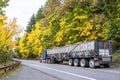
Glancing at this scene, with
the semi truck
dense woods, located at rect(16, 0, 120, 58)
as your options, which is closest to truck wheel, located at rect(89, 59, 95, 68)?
the semi truck

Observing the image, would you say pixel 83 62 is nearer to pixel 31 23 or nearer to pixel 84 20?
pixel 84 20

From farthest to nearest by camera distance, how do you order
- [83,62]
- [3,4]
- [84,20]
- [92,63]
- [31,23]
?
[31,23], [84,20], [83,62], [92,63], [3,4]

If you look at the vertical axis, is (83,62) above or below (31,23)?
below

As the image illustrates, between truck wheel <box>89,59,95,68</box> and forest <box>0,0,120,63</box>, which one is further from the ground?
forest <box>0,0,120,63</box>

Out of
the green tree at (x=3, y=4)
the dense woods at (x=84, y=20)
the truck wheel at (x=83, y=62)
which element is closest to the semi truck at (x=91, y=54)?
the truck wheel at (x=83, y=62)

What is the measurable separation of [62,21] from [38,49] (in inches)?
1122

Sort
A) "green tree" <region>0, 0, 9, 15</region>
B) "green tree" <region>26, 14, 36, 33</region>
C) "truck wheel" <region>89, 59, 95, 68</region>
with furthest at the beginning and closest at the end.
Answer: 1. "green tree" <region>26, 14, 36, 33</region>
2. "truck wheel" <region>89, 59, 95, 68</region>
3. "green tree" <region>0, 0, 9, 15</region>

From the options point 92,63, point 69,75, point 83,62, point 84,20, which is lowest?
point 69,75

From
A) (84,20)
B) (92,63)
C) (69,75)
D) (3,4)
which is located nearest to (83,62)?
(92,63)

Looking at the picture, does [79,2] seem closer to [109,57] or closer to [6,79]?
[109,57]

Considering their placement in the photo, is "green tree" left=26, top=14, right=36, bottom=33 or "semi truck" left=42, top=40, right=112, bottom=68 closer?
"semi truck" left=42, top=40, right=112, bottom=68

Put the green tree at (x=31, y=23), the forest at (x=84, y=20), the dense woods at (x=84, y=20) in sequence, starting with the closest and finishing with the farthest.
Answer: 1. the forest at (x=84, y=20)
2. the dense woods at (x=84, y=20)
3. the green tree at (x=31, y=23)

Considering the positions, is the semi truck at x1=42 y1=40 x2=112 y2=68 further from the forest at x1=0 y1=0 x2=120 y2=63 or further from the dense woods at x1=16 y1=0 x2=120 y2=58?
the dense woods at x1=16 y1=0 x2=120 y2=58

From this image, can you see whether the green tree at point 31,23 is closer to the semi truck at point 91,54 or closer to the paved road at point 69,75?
the semi truck at point 91,54
